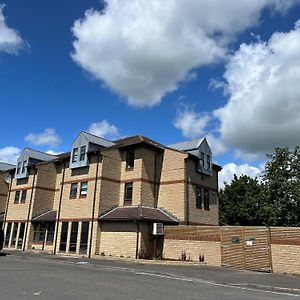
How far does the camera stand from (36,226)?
108 feet

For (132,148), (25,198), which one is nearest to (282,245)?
(132,148)

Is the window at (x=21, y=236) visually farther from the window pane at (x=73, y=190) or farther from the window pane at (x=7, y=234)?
the window pane at (x=73, y=190)

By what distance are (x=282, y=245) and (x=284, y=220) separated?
13590 millimetres

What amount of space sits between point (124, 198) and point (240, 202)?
744 inches

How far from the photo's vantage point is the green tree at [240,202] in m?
40.9

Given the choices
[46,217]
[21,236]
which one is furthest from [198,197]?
[21,236]

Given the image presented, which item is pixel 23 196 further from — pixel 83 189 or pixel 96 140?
pixel 96 140

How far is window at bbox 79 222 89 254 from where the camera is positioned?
90.2ft

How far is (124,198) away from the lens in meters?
29.0

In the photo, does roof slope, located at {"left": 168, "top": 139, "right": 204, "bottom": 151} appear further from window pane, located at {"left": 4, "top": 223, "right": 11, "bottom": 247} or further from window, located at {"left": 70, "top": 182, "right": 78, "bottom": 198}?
window pane, located at {"left": 4, "top": 223, "right": 11, "bottom": 247}

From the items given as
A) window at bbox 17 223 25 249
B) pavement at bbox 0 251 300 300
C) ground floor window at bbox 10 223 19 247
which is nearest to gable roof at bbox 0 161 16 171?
ground floor window at bbox 10 223 19 247

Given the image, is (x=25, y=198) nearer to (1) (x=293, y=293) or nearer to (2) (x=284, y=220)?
(2) (x=284, y=220)

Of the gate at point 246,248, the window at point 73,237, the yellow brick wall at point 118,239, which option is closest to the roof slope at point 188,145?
the yellow brick wall at point 118,239

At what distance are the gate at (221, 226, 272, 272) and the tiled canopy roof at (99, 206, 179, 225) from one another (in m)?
5.52
